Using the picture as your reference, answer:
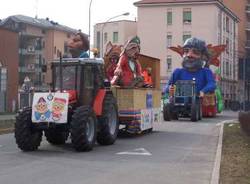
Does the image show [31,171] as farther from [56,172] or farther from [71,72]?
[71,72]

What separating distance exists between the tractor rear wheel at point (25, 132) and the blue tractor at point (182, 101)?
17.5 metres

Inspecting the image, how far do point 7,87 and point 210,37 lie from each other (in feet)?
130

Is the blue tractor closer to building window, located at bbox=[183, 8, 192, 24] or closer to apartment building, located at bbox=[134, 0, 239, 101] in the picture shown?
apartment building, located at bbox=[134, 0, 239, 101]

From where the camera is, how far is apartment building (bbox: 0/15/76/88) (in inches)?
3359

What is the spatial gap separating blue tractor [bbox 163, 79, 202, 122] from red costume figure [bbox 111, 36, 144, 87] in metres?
9.91

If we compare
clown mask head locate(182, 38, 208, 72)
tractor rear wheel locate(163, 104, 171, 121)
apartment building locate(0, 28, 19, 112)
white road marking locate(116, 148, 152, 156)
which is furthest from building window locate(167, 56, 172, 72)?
white road marking locate(116, 148, 152, 156)

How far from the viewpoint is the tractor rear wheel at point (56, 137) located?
57.5 feet

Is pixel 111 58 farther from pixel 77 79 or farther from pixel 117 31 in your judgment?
pixel 117 31

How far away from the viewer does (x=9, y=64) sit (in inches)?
1907

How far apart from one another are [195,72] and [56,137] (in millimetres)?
19362

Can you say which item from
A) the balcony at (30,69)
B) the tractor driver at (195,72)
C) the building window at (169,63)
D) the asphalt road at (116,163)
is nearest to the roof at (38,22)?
the balcony at (30,69)

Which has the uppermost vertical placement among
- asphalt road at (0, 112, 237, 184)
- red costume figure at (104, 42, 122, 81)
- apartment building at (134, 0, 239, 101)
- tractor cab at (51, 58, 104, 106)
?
apartment building at (134, 0, 239, 101)

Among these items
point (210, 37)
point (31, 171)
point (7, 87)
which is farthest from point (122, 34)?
point (31, 171)

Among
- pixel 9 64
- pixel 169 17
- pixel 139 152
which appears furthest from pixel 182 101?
pixel 169 17
